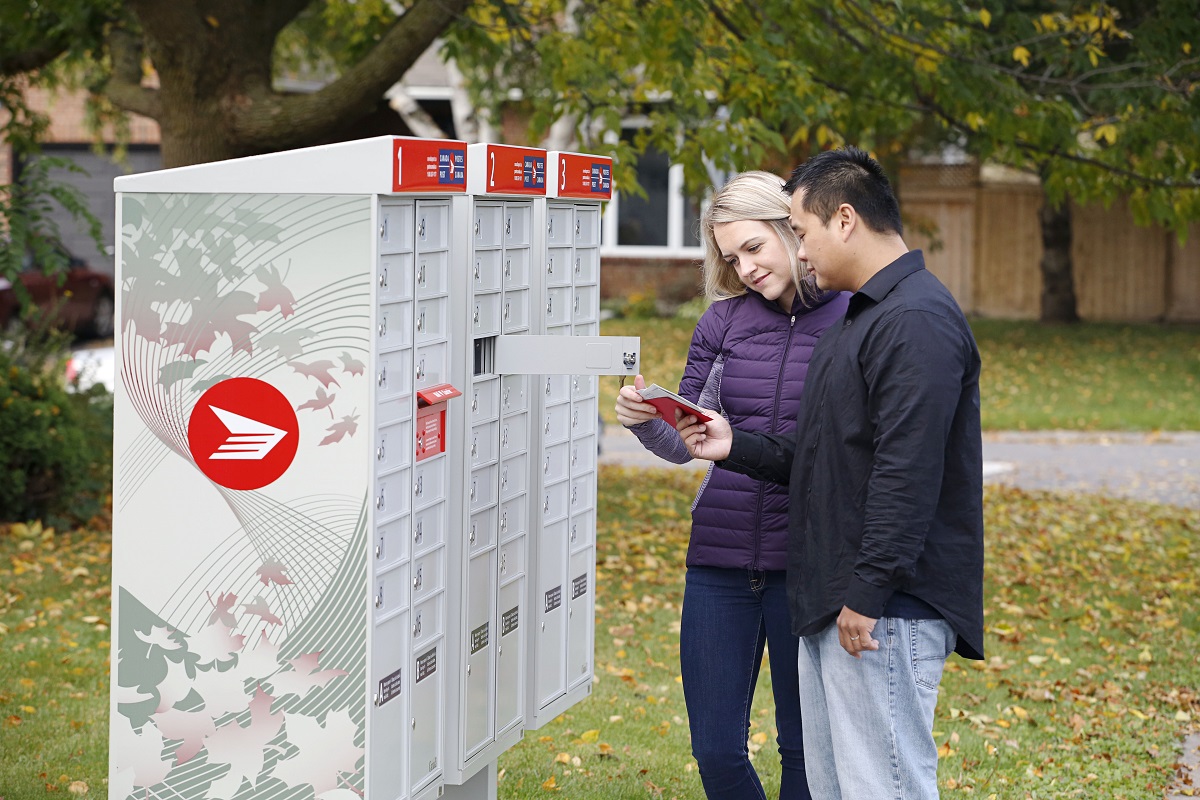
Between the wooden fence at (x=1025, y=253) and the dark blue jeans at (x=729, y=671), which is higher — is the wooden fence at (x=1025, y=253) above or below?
above

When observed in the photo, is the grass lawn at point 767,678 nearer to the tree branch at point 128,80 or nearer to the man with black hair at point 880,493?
the man with black hair at point 880,493

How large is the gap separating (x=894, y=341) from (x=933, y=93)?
5969 millimetres

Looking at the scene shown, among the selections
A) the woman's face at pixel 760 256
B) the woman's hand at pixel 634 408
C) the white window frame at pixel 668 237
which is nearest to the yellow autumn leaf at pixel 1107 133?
the woman's face at pixel 760 256

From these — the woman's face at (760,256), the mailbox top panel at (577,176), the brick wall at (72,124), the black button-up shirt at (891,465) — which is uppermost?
the brick wall at (72,124)

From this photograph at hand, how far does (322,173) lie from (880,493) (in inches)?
53.2

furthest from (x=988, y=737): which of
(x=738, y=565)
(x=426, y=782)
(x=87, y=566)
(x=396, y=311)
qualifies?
(x=87, y=566)

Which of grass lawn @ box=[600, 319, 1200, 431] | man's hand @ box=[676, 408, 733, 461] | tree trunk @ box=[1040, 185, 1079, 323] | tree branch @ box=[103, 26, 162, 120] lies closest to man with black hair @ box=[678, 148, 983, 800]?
man's hand @ box=[676, 408, 733, 461]

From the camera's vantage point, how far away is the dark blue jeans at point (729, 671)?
3.64 m

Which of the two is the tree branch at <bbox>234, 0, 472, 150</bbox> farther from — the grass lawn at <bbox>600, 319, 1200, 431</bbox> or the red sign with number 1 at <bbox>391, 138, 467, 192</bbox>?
the grass lawn at <bbox>600, 319, 1200, 431</bbox>

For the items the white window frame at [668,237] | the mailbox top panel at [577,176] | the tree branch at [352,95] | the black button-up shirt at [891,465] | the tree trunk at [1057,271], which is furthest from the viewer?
the white window frame at [668,237]

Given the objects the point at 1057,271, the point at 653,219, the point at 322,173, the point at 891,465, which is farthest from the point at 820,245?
the point at 653,219

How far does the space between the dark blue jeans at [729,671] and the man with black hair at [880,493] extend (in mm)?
412

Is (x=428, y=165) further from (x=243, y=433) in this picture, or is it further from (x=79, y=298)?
(x=79, y=298)

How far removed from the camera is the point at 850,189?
3.10 metres
